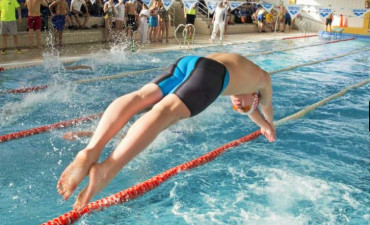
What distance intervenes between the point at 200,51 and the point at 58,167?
8551mm

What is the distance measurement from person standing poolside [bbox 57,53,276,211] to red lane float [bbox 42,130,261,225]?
0.66m

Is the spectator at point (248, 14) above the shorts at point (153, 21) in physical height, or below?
above

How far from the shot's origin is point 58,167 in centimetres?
364

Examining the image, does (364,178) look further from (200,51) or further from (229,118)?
(200,51)

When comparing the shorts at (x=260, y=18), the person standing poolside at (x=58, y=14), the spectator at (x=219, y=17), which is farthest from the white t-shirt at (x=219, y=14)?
the shorts at (x=260, y=18)

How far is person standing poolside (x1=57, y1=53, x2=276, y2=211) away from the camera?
193 cm

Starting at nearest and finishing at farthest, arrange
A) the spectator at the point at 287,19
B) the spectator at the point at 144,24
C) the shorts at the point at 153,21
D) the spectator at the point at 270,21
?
the spectator at the point at 144,24, the shorts at the point at 153,21, the spectator at the point at 270,21, the spectator at the point at 287,19

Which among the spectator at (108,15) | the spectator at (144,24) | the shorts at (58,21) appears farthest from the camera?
the spectator at (144,24)

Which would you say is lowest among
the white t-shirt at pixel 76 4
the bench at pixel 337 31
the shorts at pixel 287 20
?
the bench at pixel 337 31

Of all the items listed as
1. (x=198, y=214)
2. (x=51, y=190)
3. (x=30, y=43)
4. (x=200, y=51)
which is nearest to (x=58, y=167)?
(x=51, y=190)

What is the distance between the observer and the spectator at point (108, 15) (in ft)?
39.6

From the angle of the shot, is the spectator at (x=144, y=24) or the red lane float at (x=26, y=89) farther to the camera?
the spectator at (x=144, y=24)

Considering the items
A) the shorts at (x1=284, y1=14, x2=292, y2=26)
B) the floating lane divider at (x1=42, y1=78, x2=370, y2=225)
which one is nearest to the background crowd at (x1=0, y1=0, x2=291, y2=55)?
the floating lane divider at (x1=42, y1=78, x2=370, y2=225)

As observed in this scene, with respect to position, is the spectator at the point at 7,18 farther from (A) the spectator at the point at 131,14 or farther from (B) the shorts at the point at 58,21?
(A) the spectator at the point at 131,14
